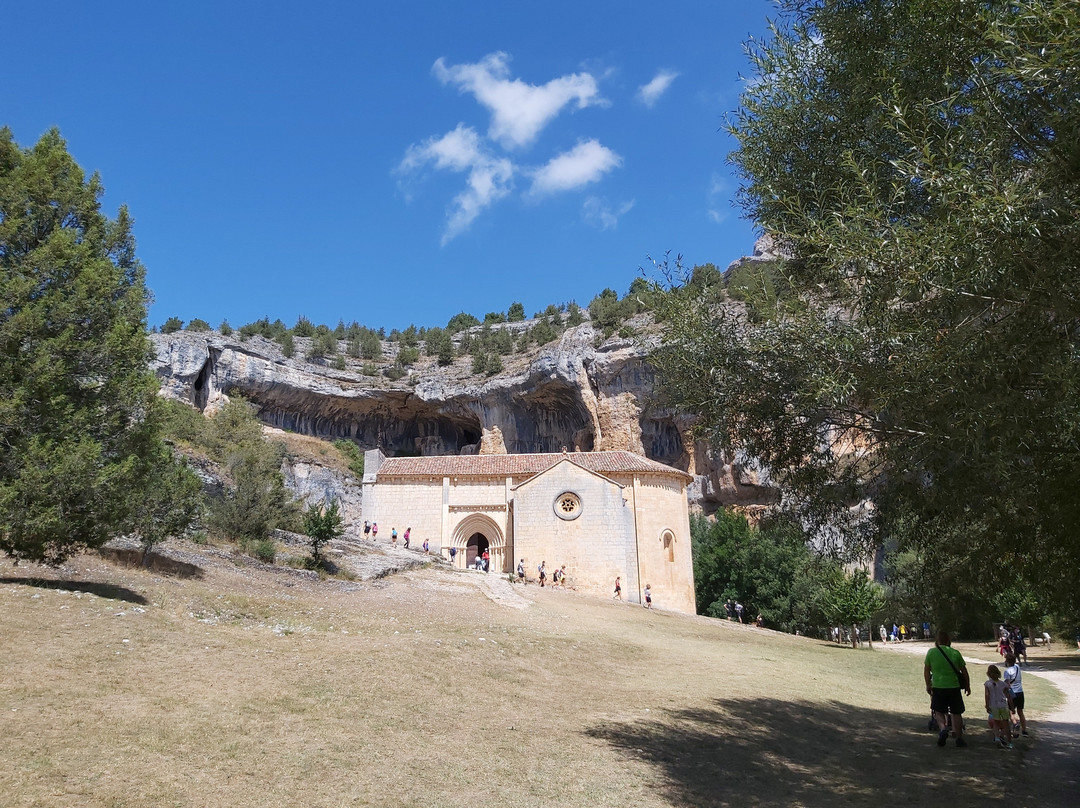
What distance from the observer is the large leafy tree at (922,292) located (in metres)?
5.37

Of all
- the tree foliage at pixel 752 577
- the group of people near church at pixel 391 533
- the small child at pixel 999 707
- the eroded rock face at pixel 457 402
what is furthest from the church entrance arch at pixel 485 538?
the small child at pixel 999 707

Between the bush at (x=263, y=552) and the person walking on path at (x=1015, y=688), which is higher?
the bush at (x=263, y=552)

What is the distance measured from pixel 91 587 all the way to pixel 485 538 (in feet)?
85.4

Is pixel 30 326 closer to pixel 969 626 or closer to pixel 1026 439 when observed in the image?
pixel 1026 439

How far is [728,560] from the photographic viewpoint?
38.7 meters

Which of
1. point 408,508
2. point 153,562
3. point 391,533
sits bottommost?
point 153,562

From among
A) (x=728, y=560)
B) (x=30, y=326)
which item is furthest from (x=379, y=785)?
(x=728, y=560)

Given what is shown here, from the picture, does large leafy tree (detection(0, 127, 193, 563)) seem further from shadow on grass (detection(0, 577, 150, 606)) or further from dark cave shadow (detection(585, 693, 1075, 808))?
dark cave shadow (detection(585, 693, 1075, 808))

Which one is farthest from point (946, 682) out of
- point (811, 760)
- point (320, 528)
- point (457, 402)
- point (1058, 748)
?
point (457, 402)

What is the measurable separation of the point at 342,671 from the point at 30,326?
7.84 m

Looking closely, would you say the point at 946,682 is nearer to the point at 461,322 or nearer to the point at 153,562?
the point at 153,562

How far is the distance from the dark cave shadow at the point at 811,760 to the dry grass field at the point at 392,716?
46mm

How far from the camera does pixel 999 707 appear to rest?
30.7 feet

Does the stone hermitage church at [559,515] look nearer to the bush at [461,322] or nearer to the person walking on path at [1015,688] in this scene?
the person walking on path at [1015,688]
